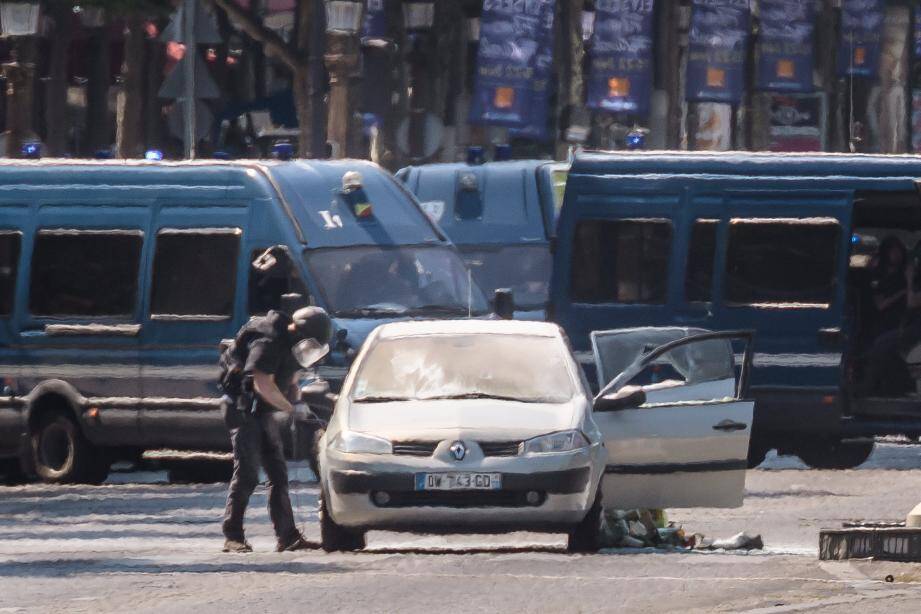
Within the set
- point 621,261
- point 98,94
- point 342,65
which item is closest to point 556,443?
point 621,261

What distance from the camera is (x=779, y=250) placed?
21.5 meters

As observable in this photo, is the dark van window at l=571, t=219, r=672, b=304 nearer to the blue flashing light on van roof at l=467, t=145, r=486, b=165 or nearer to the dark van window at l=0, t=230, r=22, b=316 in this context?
the blue flashing light on van roof at l=467, t=145, r=486, b=165

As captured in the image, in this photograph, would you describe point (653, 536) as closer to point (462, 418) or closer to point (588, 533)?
point (588, 533)

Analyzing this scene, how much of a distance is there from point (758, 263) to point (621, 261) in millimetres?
1034

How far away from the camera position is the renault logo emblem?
14922 mm

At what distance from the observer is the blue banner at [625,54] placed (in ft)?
131

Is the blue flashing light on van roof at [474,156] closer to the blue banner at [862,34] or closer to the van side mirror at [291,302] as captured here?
the van side mirror at [291,302]

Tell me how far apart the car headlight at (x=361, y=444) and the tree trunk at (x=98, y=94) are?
32.9 m

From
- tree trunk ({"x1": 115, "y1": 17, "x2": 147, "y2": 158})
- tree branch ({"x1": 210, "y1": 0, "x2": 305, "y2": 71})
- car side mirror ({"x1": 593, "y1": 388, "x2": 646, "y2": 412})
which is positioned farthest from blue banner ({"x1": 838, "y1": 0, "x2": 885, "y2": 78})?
car side mirror ({"x1": 593, "y1": 388, "x2": 646, "y2": 412})

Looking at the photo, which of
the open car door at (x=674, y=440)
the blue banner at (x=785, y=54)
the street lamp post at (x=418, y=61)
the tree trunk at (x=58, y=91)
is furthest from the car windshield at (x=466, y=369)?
the street lamp post at (x=418, y=61)

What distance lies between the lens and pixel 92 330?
21.4m

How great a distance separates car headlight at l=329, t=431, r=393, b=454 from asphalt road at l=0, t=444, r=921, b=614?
54cm

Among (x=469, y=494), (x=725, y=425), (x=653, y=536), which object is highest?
(x=725, y=425)

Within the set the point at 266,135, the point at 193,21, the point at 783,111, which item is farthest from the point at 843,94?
the point at 193,21
